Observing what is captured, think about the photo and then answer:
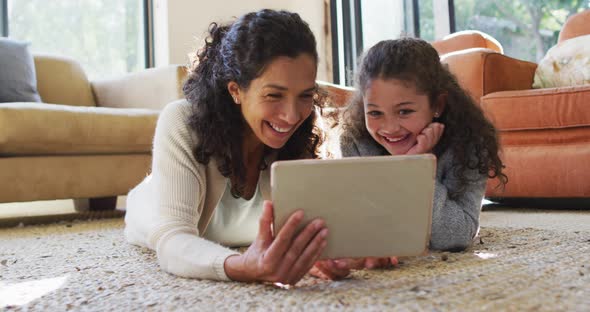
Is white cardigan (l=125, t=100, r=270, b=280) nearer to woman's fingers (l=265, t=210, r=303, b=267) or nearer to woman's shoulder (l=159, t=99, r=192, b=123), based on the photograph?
woman's shoulder (l=159, t=99, r=192, b=123)

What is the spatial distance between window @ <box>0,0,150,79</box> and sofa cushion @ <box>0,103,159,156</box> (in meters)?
1.43

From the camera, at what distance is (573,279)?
747 mm

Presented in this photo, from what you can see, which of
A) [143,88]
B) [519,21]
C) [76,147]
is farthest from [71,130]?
[519,21]

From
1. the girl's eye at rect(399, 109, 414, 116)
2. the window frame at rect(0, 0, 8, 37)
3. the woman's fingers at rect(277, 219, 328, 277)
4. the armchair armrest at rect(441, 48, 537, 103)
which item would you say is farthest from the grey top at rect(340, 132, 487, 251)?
the window frame at rect(0, 0, 8, 37)

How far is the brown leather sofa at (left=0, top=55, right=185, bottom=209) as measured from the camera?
1.65m

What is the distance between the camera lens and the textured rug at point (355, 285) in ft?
2.13

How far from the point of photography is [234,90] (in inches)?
38.4

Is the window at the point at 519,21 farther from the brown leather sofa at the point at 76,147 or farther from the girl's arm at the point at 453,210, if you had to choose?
the girl's arm at the point at 453,210

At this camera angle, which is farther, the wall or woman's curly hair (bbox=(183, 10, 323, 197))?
the wall

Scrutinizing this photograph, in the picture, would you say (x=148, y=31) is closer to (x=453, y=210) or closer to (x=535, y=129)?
(x=535, y=129)

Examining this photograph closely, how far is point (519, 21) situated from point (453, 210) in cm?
232

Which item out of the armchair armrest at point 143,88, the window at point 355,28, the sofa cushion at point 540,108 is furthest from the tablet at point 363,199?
the window at point 355,28

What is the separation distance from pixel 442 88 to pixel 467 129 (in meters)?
0.09

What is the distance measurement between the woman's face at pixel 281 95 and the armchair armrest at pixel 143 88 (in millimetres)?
1052
